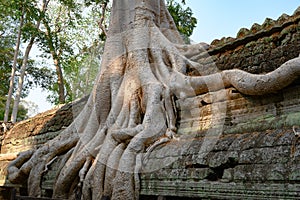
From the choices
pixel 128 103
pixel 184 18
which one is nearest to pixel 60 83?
pixel 184 18

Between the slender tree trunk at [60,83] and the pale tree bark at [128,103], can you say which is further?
the slender tree trunk at [60,83]

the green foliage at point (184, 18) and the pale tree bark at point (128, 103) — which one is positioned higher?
the green foliage at point (184, 18)

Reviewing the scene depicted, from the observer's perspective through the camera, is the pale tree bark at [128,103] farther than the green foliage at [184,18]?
No

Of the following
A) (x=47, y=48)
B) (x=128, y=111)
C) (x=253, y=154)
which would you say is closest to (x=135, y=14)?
(x=128, y=111)

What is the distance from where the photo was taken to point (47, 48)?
40.4 ft

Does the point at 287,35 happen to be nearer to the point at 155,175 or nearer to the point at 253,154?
the point at 253,154

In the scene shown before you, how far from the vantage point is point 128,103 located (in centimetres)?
443

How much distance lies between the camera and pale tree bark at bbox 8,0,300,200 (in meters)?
3.60

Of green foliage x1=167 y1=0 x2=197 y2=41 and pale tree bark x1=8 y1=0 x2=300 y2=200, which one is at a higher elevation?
green foliage x1=167 y1=0 x2=197 y2=41

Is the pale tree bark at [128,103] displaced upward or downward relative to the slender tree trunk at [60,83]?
downward

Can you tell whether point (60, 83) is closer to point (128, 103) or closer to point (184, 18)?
point (184, 18)

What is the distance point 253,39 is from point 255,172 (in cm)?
192

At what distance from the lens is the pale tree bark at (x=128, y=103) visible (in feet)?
11.8

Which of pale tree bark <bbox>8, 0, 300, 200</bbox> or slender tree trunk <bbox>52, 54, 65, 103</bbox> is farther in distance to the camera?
slender tree trunk <bbox>52, 54, 65, 103</bbox>
